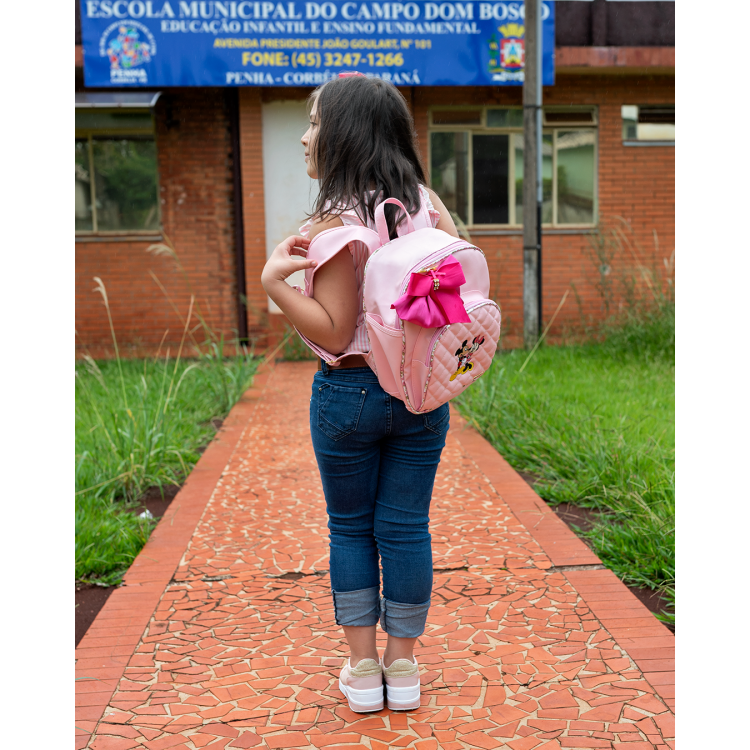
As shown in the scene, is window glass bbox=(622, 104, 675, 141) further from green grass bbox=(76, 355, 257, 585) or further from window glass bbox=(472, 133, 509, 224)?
green grass bbox=(76, 355, 257, 585)

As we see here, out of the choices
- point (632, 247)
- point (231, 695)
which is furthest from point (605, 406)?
point (632, 247)

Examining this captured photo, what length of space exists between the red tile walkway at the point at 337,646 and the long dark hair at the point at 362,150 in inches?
56.5

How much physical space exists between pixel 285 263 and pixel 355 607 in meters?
1.00

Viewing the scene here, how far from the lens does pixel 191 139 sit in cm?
1052

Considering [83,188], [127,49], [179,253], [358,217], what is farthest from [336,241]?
[83,188]

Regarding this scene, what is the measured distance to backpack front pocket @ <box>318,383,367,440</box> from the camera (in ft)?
6.84

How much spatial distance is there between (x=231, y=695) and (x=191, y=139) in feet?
30.6

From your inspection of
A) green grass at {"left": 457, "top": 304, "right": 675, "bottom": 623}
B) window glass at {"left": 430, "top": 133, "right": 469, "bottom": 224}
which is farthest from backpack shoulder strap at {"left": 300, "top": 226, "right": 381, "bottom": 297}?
window glass at {"left": 430, "top": 133, "right": 469, "bottom": 224}

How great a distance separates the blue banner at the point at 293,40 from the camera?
9.55 m

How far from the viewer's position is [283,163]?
33.8 feet

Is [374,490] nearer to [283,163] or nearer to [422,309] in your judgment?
[422,309]

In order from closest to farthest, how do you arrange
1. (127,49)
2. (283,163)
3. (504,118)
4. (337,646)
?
(337,646), (127,49), (283,163), (504,118)

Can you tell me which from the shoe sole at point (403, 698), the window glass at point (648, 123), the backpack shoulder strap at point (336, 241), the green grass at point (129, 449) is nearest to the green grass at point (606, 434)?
the shoe sole at point (403, 698)

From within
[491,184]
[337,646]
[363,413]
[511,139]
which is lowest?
[337,646]
